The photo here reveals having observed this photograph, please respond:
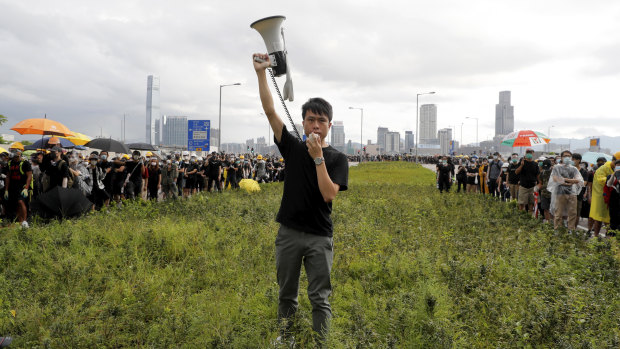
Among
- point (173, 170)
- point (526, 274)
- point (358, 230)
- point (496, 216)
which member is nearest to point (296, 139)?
point (526, 274)

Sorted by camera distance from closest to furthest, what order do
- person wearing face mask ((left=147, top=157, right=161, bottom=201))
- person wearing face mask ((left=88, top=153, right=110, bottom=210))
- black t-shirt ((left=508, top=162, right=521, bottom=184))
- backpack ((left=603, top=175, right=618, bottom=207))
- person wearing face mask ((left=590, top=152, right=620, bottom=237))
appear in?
1. backpack ((left=603, top=175, right=618, bottom=207))
2. person wearing face mask ((left=590, top=152, right=620, bottom=237))
3. person wearing face mask ((left=88, top=153, right=110, bottom=210))
4. person wearing face mask ((left=147, top=157, right=161, bottom=201))
5. black t-shirt ((left=508, top=162, right=521, bottom=184))

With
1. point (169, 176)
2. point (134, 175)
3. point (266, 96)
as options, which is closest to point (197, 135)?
point (169, 176)

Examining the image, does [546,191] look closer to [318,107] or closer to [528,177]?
[528,177]

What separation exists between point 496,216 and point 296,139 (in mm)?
9699

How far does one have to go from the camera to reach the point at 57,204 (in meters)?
8.89

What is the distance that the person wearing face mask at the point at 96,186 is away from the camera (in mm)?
11539

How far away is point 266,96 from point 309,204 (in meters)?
0.82

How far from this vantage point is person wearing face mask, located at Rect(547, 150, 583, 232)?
9328 mm

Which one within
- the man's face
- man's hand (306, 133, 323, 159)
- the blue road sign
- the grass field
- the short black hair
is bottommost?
the grass field

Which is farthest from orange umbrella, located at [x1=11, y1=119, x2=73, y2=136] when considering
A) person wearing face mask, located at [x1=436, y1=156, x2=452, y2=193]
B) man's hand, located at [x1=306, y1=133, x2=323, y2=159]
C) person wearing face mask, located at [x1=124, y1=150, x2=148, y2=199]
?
person wearing face mask, located at [x1=436, y1=156, x2=452, y2=193]

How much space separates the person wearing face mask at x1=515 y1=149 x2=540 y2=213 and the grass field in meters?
3.42

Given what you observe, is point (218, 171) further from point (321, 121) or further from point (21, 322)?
point (321, 121)

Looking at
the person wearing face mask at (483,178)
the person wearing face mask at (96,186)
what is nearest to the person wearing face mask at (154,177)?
the person wearing face mask at (96,186)

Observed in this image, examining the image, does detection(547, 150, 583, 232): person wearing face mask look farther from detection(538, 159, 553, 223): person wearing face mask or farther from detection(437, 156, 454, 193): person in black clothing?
detection(437, 156, 454, 193): person in black clothing
